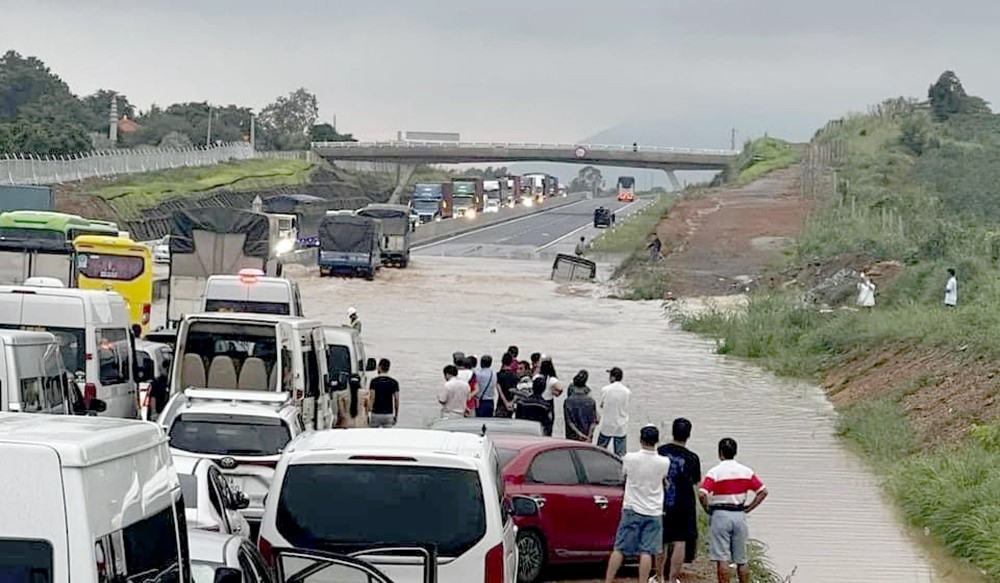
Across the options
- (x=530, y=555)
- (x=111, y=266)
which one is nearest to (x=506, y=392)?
(x=530, y=555)

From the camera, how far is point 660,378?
37.7m

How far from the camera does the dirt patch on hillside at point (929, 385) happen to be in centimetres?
2431

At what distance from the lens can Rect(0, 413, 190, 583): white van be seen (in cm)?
526

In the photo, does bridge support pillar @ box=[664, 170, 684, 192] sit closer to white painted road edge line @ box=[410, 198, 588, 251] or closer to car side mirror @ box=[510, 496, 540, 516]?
white painted road edge line @ box=[410, 198, 588, 251]

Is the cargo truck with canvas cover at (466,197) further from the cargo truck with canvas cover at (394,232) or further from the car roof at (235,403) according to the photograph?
the car roof at (235,403)

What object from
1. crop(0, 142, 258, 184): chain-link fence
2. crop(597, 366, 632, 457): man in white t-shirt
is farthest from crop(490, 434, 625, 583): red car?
crop(0, 142, 258, 184): chain-link fence

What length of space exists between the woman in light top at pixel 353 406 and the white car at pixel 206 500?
9.11 m

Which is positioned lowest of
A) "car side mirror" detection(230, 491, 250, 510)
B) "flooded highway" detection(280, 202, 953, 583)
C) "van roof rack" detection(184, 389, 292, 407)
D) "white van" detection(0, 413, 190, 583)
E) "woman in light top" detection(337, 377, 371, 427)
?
"flooded highway" detection(280, 202, 953, 583)

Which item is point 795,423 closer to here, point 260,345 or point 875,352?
point 875,352

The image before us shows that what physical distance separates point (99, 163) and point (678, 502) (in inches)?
3169

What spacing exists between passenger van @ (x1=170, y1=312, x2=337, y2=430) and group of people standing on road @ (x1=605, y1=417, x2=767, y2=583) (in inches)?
241

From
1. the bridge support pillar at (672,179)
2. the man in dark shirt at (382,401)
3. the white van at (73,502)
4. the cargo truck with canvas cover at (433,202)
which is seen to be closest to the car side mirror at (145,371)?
the man in dark shirt at (382,401)

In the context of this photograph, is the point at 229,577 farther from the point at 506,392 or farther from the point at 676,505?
the point at 506,392

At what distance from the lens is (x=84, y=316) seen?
19.0m
